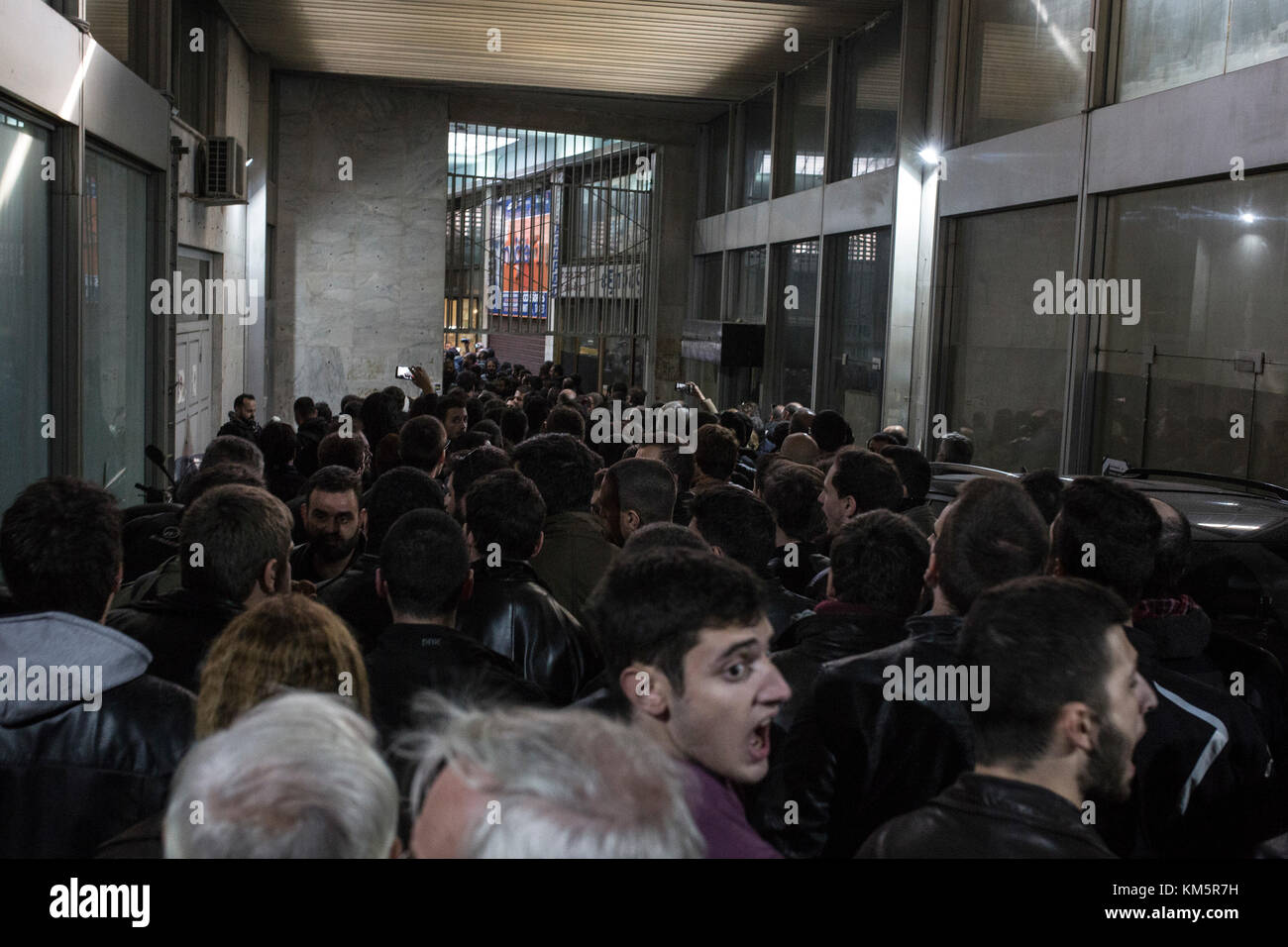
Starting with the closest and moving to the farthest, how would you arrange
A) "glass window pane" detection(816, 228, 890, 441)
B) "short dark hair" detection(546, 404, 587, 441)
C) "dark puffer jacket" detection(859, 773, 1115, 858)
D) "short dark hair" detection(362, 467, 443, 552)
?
1. "dark puffer jacket" detection(859, 773, 1115, 858)
2. "short dark hair" detection(362, 467, 443, 552)
3. "short dark hair" detection(546, 404, 587, 441)
4. "glass window pane" detection(816, 228, 890, 441)

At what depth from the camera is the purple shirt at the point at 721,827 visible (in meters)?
2.24

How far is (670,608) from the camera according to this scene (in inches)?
111

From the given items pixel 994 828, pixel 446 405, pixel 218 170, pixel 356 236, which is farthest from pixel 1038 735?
pixel 356 236

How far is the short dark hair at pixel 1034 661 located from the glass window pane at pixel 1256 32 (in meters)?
7.91

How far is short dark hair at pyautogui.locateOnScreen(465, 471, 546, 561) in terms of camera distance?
479 cm

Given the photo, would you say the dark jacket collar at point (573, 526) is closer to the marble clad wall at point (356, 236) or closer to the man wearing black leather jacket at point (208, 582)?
the man wearing black leather jacket at point (208, 582)

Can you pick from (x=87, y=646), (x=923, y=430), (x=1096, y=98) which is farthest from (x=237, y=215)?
(x=87, y=646)

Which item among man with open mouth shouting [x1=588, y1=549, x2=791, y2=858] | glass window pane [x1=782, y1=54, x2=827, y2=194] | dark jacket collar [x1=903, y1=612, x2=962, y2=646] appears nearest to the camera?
man with open mouth shouting [x1=588, y1=549, x2=791, y2=858]

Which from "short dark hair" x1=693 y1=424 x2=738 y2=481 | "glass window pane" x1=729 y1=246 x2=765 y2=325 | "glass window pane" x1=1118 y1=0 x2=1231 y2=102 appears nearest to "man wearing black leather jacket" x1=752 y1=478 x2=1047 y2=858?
"short dark hair" x1=693 y1=424 x2=738 y2=481

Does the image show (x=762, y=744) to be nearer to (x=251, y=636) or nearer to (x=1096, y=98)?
(x=251, y=636)

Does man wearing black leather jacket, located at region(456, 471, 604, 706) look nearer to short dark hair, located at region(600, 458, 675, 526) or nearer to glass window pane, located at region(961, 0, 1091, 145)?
short dark hair, located at region(600, 458, 675, 526)

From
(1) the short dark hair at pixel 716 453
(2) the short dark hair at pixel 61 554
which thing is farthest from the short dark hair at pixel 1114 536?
(1) the short dark hair at pixel 716 453

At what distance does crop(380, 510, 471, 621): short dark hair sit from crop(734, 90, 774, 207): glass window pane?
64.0 ft

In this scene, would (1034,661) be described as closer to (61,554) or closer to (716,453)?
(61,554)
